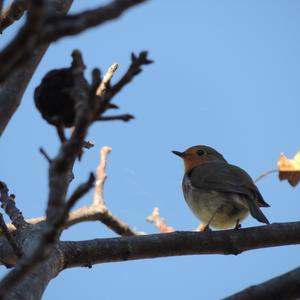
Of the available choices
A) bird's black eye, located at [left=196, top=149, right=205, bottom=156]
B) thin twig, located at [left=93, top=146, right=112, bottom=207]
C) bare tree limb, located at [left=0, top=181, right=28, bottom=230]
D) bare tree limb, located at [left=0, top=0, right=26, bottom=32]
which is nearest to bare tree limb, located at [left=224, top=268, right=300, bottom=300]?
bare tree limb, located at [left=0, top=181, right=28, bottom=230]

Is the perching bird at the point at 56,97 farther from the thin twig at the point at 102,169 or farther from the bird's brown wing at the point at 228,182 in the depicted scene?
the thin twig at the point at 102,169

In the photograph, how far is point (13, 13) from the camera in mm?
3541

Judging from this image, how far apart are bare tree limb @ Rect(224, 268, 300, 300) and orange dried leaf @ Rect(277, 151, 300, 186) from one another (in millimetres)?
2841

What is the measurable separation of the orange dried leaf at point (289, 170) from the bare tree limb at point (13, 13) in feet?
8.81

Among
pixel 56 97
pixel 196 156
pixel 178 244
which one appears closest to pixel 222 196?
pixel 196 156

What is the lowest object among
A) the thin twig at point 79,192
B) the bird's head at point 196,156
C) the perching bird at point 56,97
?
the thin twig at point 79,192

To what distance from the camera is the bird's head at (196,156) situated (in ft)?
24.8

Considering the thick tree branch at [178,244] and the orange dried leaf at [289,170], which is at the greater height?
the orange dried leaf at [289,170]

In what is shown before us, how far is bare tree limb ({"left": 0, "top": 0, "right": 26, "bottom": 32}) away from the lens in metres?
3.53

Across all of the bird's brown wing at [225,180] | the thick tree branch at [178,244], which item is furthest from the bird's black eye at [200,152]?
the thick tree branch at [178,244]

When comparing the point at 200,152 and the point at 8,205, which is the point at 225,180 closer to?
the point at 200,152

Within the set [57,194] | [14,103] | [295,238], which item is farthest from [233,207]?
[57,194]

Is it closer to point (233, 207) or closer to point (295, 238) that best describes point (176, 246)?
point (295, 238)

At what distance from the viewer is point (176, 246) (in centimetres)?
341
